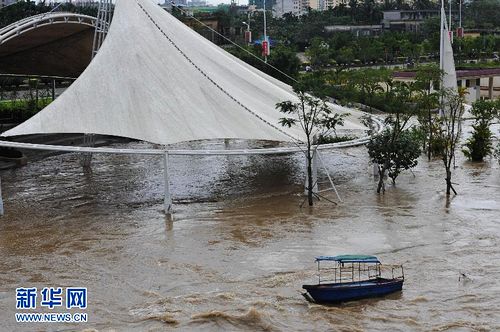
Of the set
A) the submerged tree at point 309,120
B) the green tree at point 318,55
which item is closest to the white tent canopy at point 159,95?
the submerged tree at point 309,120

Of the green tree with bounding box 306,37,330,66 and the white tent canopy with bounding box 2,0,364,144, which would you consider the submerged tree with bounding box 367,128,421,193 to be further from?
the green tree with bounding box 306,37,330,66

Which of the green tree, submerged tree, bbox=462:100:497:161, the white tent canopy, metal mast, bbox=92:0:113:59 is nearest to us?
the white tent canopy

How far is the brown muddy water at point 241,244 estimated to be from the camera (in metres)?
14.6

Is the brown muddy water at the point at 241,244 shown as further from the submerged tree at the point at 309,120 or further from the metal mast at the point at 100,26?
the submerged tree at the point at 309,120

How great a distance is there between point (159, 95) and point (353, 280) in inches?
427

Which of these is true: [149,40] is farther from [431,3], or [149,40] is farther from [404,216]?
[431,3]

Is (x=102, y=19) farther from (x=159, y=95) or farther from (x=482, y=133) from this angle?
(x=482, y=133)

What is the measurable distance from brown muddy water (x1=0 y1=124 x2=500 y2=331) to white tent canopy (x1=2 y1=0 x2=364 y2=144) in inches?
90.9

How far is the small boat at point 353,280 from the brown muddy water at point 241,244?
0.19 metres

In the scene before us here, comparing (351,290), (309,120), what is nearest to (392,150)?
(309,120)

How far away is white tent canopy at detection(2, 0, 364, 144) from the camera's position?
75.6 ft

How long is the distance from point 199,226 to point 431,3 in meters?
104

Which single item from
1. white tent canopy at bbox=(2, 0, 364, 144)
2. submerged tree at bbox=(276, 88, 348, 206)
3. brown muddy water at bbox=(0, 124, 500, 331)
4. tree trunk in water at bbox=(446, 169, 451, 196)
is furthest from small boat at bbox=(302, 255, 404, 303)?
tree trunk in water at bbox=(446, 169, 451, 196)

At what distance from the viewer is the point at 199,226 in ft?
68.4
